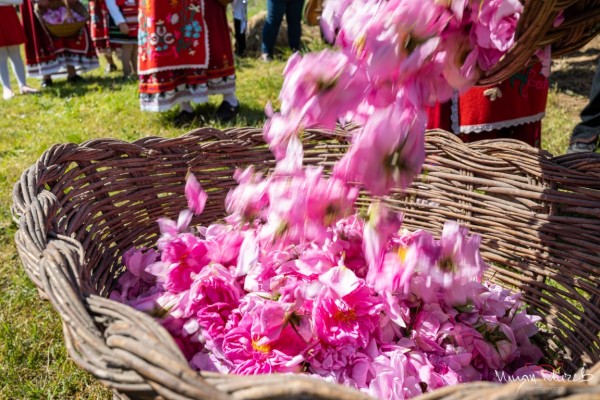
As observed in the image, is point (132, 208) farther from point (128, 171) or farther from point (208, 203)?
point (208, 203)

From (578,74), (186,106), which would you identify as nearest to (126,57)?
(186,106)

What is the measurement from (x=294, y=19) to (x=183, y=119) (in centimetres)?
247

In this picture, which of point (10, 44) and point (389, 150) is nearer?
point (389, 150)

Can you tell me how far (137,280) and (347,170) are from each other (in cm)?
69

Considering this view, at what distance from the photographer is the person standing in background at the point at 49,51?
5.61m

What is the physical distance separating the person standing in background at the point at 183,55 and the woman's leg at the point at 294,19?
83.1 inches

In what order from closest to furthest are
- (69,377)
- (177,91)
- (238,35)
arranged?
(69,377) < (177,91) < (238,35)

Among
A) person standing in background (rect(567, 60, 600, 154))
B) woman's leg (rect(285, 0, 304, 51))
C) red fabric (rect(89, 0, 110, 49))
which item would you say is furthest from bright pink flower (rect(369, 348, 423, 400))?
red fabric (rect(89, 0, 110, 49))

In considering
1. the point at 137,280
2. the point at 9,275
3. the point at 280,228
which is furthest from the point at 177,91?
the point at 280,228

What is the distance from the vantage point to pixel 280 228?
1.17 meters

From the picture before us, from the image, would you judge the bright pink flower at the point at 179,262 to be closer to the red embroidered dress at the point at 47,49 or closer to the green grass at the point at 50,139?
the green grass at the point at 50,139

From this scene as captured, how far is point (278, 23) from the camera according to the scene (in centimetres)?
550

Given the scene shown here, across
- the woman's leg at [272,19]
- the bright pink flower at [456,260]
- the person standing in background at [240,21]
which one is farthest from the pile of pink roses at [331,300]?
the woman's leg at [272,19]

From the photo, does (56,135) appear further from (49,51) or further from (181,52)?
(49,51)
